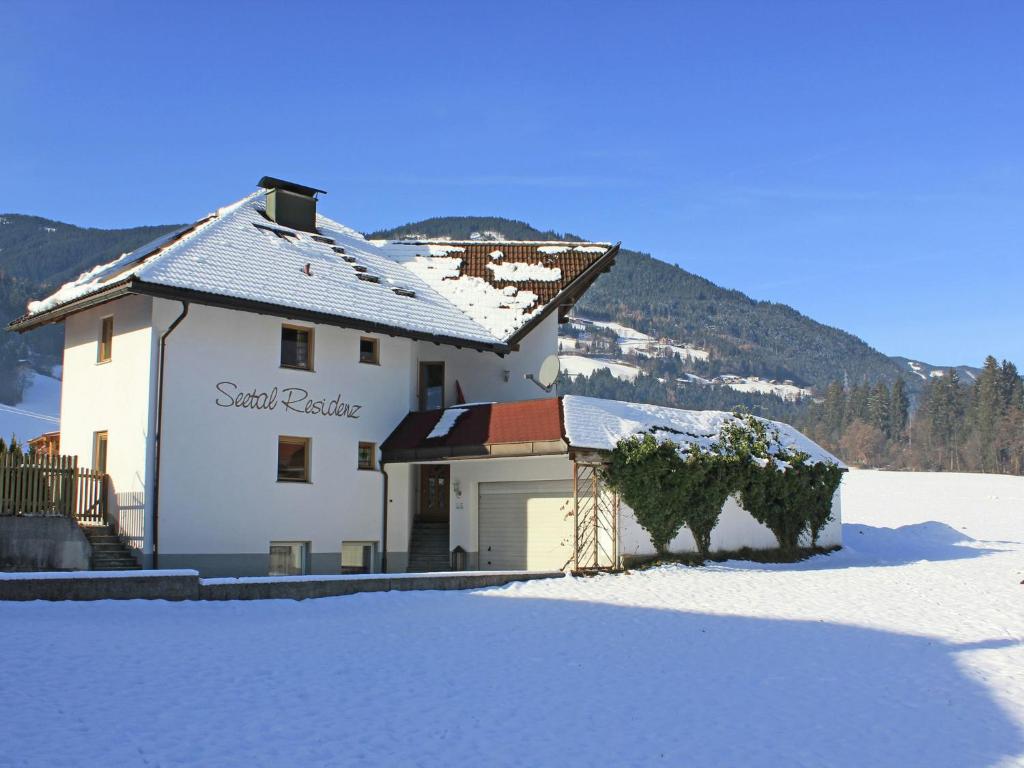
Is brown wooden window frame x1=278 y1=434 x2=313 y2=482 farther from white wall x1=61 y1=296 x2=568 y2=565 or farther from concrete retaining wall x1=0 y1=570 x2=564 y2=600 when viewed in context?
concrete retaining wall x1=0 y1=570 x2=564 y2=600

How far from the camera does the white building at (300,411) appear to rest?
874 inches

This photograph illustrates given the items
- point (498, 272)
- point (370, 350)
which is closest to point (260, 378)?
point (370, 350)

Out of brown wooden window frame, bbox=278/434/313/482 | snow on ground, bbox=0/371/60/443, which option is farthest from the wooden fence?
snow on ground, bbox=0/371/60/443

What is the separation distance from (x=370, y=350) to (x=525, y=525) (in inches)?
233

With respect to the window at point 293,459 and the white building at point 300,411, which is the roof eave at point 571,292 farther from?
the window at point 293,459

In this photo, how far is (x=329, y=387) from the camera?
2519cm

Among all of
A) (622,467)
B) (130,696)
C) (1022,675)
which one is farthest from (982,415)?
(130,696)

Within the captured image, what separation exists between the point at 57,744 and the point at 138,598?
7414 millimetres

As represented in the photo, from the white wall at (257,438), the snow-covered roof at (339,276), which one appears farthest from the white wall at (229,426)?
the snow-covered roof at (339,276)

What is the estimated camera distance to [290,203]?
96.1 feet

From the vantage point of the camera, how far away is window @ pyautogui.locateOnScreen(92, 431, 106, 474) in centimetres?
2369

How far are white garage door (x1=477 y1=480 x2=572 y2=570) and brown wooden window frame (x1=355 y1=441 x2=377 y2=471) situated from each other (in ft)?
9.64

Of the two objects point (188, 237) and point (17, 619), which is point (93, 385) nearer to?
point (188, 237)

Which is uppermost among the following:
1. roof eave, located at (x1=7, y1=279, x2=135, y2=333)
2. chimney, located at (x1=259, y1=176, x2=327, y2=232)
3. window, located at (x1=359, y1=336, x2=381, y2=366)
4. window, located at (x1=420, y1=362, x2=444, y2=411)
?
chimney, located at (x1=259, y1=176, x2=327, y2=232)
